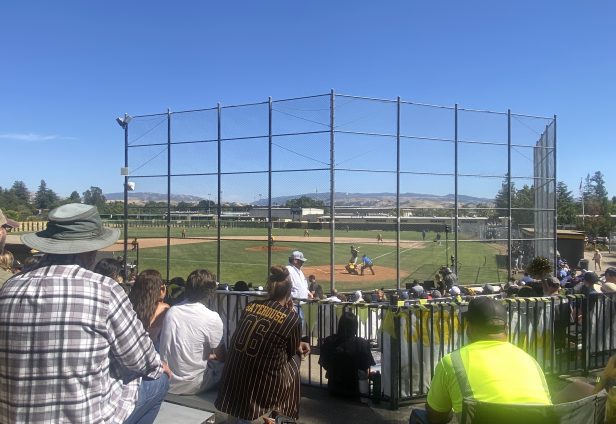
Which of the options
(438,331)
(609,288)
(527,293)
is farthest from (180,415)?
(609,288)

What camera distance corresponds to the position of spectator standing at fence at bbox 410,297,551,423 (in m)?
2.59

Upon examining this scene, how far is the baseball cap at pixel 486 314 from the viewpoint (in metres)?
2.85

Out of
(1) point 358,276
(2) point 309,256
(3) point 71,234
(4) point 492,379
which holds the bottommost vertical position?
(1) point 358,276

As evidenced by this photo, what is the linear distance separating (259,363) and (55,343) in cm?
183

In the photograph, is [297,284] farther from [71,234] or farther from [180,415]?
[71,234]

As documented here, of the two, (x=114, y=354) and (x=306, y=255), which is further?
(x=306, y=255)

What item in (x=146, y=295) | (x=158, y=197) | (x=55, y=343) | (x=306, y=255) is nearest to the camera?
(x=55, y=343)

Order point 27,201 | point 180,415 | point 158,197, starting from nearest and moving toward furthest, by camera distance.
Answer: point 180,415
point 158,197
point 27,201

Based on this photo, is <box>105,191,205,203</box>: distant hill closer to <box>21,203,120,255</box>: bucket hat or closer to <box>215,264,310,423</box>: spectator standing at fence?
<box>215,264,310,423</box>: spectator standing at fence

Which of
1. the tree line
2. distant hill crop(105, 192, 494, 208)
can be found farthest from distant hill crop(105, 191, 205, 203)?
the tree line

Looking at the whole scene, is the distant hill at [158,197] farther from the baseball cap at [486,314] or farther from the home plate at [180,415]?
the baseball cap at [486,314]

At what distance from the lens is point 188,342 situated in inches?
179

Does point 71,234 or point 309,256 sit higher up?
point 71,234

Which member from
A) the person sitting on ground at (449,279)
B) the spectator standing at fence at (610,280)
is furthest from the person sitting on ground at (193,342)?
the person sitting on ground at (449,279)
